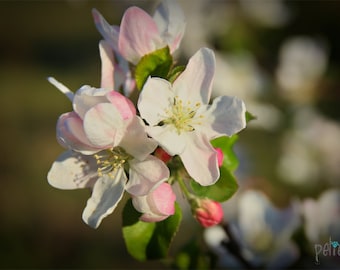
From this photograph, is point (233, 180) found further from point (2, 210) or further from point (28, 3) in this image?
point (28, 3)

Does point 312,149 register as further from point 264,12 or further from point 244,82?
point 264,12

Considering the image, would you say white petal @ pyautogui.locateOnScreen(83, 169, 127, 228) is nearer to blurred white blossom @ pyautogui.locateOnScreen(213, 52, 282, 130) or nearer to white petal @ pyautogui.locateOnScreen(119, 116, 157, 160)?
white petal @ pyautogui.locateOnScreen(119, 116, 157, 160)

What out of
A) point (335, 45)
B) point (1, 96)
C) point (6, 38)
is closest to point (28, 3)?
point (6, 38)

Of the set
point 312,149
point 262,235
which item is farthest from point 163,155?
point 312,149

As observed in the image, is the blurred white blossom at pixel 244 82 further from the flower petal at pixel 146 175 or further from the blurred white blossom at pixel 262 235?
the flower petal at pixel 146 175

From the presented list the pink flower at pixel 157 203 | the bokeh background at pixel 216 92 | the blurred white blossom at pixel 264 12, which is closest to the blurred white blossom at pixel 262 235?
the bokeh background at pixel 216 92

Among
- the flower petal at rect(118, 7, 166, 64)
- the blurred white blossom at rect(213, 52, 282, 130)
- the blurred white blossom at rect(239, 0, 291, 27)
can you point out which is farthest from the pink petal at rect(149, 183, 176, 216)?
the blurred white blossom at rect(239, 0, 291, 27)
